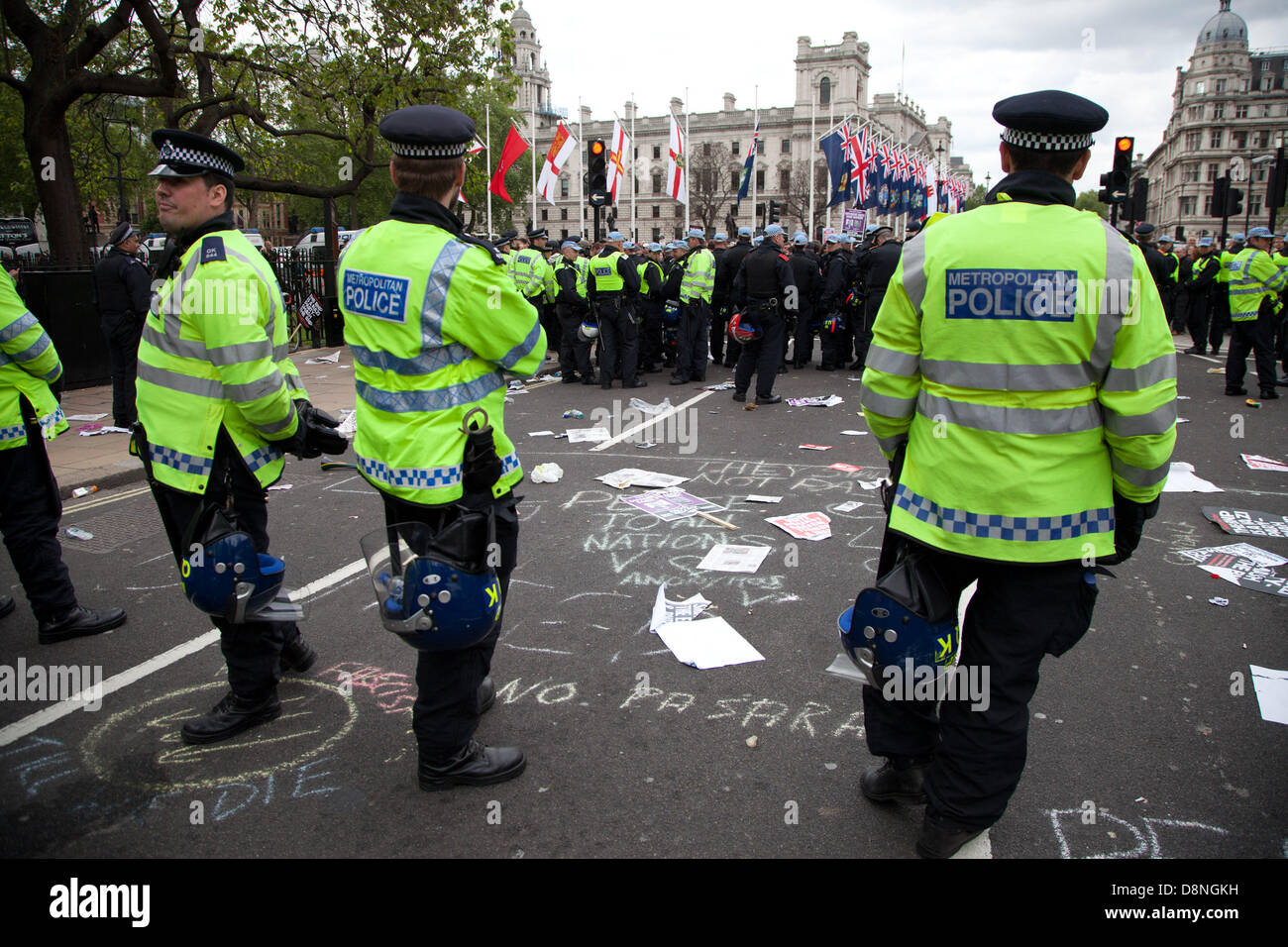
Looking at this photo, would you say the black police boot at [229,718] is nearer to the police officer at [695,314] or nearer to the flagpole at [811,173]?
the police officer at [695,314]

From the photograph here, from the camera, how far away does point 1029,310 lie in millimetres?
2258

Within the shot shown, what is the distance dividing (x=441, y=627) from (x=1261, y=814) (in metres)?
2.70

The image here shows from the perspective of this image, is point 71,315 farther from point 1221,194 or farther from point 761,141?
point 761,141

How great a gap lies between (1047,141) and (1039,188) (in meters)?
0.15

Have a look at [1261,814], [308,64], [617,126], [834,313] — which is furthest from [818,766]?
[617,126]

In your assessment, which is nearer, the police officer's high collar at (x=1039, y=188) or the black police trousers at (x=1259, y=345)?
the police officer's high collar at (x=1039, y=188)

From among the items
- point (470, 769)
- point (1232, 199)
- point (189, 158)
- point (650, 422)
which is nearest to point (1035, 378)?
point (470, 769)

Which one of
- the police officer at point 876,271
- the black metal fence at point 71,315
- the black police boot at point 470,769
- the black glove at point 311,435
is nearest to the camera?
the black police boot at point 470,769

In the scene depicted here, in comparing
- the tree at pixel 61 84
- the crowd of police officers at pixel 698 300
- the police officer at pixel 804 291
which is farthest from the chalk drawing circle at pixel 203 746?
the tree at pixel 61 84

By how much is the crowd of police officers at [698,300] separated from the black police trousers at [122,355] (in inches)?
165

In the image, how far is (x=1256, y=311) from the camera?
1039cm

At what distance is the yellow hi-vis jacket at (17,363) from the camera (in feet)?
13.3

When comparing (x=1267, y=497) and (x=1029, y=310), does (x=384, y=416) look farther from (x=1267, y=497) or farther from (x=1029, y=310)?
(x=1267, y=497)
